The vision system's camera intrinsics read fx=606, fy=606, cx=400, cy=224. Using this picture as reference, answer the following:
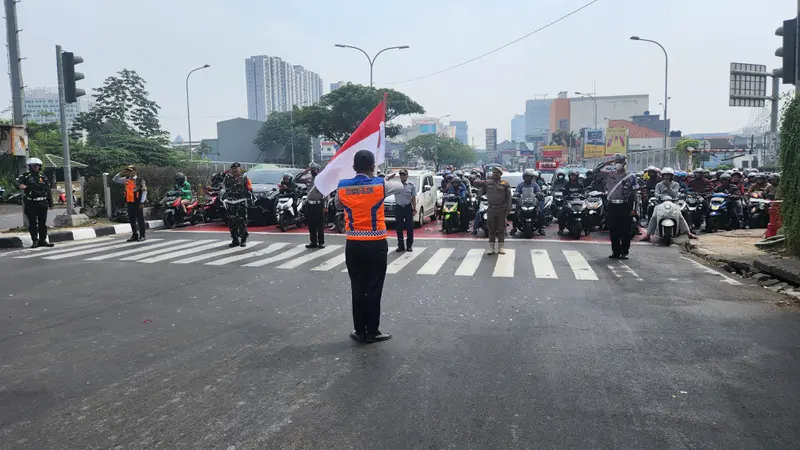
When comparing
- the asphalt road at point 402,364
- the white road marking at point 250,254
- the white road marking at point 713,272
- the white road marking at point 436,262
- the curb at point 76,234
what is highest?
the curb at point 76,234

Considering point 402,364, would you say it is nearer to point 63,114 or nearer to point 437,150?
point 63,114

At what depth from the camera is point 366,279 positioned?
18.5ft

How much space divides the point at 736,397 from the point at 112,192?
17567mm

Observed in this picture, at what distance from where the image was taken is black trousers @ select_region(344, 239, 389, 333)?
5602 mm

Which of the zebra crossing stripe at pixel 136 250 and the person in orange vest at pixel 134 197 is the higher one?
the person in orange vest at pixel 134 197

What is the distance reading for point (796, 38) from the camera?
433 inches

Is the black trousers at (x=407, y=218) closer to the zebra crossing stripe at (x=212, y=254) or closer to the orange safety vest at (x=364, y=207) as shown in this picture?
the zebra crossing stripe at (x=212, y=254)

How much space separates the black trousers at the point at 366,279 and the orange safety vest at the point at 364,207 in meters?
0.08

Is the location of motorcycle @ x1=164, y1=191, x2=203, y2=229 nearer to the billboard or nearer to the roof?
the billboard

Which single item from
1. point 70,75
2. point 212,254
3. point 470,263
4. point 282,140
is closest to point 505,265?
point 470,263

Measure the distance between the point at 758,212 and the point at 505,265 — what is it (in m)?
9.55

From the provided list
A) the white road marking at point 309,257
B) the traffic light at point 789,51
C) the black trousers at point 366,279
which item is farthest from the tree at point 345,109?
the black trousers at point 366,279

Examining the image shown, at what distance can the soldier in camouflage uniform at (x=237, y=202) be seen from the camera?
1270 centimetres

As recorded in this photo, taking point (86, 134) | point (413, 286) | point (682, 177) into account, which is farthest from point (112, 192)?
point (86, 134)
